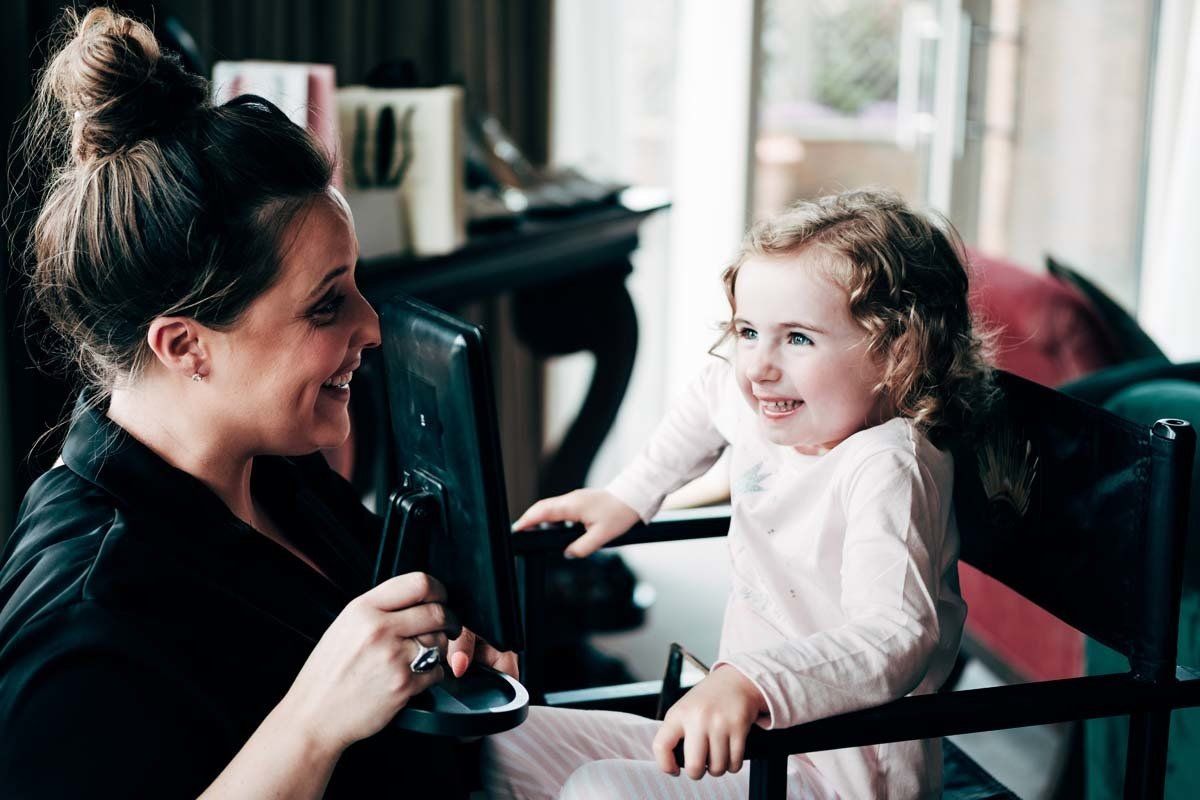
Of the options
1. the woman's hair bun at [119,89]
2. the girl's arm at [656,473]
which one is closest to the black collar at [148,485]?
the woman's hair bun at [119,89]

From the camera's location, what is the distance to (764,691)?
0.91m

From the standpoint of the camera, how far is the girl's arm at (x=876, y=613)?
3.05 ft

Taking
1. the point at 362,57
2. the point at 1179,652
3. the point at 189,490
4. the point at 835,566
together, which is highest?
the point at 362,57

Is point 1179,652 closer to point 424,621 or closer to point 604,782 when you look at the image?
point 604,782

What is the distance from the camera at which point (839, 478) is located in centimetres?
112

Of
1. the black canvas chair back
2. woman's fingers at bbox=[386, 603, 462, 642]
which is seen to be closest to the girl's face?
the black canvas chair back

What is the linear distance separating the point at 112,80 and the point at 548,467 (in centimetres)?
189

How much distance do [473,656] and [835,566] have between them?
0.33 metres

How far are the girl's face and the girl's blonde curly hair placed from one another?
0.04 feet

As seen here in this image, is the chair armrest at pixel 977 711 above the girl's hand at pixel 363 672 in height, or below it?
below

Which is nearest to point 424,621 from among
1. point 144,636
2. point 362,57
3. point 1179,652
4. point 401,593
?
point 401,593

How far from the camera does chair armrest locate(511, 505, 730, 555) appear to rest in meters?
1.29

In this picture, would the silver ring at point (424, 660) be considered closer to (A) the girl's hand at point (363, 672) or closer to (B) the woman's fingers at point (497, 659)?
(A) the girl's hand at point (363, 672)

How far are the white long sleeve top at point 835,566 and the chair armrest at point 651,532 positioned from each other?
0.02 m
